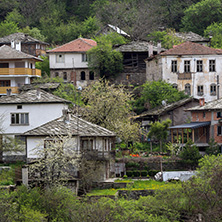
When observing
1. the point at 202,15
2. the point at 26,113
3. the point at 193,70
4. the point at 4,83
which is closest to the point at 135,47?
the point at 193,70

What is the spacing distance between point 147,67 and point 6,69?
47.3 ft

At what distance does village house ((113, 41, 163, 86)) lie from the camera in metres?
72.3

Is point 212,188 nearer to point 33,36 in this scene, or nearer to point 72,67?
point 72,67

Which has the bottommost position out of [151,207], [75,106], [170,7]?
[151,207]

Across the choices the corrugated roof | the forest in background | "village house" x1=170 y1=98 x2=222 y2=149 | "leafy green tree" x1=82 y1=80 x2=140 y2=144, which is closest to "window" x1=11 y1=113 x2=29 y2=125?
"leafy green tree" x1=82 y1=80 x2=140 y2=144

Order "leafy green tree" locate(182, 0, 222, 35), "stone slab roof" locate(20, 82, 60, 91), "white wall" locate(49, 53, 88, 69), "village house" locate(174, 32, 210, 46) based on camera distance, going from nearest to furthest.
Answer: "stone slab roof" locate(20, 82, 60, 91) < "white wall" locate(49, 53, 88, 69) < "village house" locate(174, 32, 210, 46) < "leafy green tree" locate(182, 0, 222, 35)

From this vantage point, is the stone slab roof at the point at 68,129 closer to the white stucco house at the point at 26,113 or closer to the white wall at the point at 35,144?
the white wall at the point at 35,144

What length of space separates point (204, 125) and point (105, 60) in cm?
2018

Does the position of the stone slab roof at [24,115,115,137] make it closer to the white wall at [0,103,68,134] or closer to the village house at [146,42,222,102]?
the white wall at [0,103,68,134]

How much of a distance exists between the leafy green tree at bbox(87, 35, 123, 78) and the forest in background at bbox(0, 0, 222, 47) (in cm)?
1432

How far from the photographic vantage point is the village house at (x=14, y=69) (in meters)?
67.8

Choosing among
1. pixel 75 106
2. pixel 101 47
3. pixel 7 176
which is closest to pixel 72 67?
pixel 101 47

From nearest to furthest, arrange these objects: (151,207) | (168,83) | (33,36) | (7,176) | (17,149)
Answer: (151,207)
(7,176)
(17,149)
(168,83)
(33,36)

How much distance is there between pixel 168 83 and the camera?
216ft
